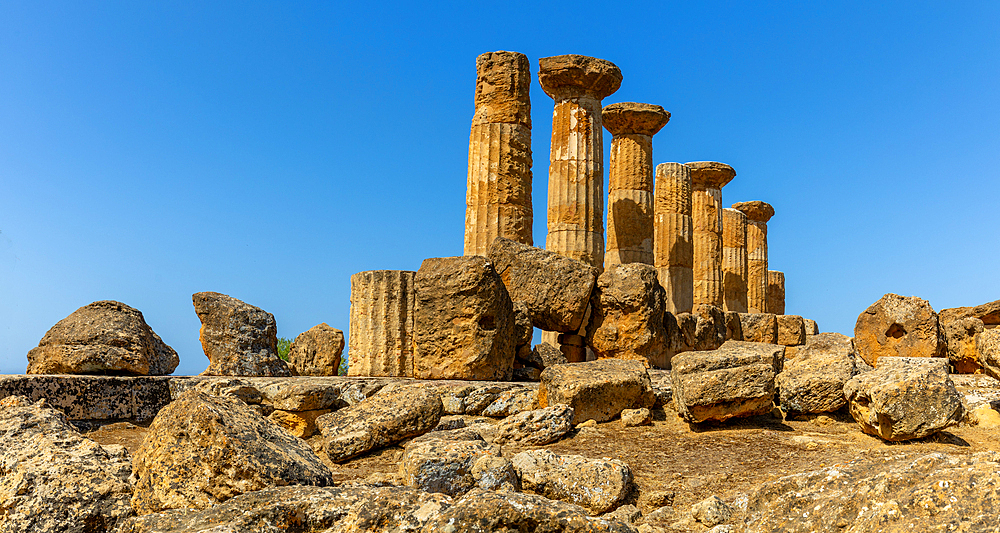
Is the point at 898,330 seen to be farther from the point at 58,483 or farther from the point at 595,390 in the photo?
the point at 58,483

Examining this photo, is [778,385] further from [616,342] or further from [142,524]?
[142,524]

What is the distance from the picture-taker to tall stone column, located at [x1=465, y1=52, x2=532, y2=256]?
12.9m

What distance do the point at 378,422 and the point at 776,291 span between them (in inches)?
888

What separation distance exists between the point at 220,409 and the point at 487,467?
1737 millimetres

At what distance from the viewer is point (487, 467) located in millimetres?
5367

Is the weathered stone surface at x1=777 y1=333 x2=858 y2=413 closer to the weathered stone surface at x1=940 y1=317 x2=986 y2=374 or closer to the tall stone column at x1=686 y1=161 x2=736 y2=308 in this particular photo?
the weathered stone surface at x1=940 y1=317 x2=986 y2=374

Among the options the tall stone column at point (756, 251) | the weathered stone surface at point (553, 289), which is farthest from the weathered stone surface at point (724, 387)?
the tall stone column at point (756, 251)

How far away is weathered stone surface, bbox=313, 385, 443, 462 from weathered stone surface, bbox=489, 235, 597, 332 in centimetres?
290

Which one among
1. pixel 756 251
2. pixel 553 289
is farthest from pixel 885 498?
pixel 756 251

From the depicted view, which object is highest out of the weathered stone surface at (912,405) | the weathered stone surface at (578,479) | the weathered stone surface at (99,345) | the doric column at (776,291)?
the doric column at (776,291)

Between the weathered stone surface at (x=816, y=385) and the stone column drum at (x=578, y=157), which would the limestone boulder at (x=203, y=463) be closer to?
the weathered stone surface at (x=816, y=385)

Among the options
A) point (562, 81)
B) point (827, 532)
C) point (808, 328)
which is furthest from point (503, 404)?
point (808, 328)

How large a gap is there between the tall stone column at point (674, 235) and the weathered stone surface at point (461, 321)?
10.9 meters

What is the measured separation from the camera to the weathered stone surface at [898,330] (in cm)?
1094
